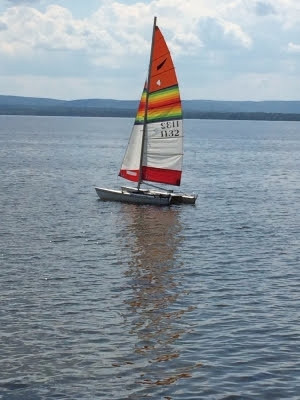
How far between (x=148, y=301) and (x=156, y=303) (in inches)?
18.0

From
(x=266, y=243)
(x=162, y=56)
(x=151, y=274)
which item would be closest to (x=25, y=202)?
(x=162, y=56)

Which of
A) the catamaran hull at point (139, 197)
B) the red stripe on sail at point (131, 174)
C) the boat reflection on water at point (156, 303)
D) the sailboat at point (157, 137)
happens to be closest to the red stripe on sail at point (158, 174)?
the sailboat at point (157, 137)

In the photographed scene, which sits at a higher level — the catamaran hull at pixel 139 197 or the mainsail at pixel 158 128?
the mainsail at pixel 158 128

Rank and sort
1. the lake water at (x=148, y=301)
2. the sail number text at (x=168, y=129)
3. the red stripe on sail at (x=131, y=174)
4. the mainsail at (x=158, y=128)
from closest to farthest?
the lake water at (x=148, y=301) → the mainsail at (x=158, y=128) → the sail number text at (x=168, y=129) → the red stripe on sail at (x=131, y=174)

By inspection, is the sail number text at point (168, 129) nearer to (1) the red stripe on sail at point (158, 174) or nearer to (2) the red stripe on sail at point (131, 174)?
(1) the red stripe on sail at point (158, 174)

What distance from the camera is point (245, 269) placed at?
4003 centimetres

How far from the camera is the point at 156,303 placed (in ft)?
108

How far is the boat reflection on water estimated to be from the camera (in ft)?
83.1

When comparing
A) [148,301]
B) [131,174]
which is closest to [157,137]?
[131,174]

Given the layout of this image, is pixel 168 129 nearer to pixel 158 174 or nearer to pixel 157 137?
pixel 157 137

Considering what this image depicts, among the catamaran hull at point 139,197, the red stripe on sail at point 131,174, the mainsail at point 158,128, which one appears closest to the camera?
the catamaran hull at point 139,197

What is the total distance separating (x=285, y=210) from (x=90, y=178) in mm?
35114

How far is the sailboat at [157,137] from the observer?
64062mm

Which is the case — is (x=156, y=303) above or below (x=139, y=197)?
below
